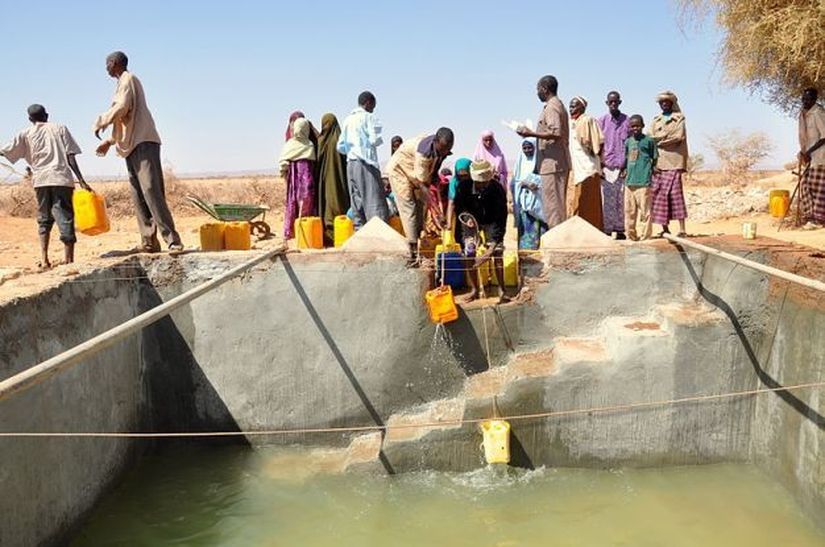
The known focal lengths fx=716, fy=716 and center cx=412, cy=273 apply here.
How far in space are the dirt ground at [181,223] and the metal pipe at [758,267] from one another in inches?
59.7

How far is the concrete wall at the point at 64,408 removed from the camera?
14.1ft

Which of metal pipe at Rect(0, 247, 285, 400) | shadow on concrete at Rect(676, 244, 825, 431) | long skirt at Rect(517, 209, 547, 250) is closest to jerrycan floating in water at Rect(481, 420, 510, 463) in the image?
shadow on concrete at Rect(676, 244, 825, 431)

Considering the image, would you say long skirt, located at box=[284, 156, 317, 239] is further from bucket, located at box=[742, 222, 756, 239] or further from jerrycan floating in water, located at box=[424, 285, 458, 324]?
bucket, located at box=[742, 222, 756, 239]

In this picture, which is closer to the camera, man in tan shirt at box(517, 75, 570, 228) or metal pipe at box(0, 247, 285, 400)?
metal pipe at box(0, 247, 285, 400)

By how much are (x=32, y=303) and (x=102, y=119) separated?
201 centimetres

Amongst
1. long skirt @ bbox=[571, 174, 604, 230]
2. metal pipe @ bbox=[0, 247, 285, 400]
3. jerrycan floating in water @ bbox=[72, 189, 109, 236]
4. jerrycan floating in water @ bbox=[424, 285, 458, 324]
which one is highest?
jerrycan floating in water @ bbox=[72, 189, 109, 236]

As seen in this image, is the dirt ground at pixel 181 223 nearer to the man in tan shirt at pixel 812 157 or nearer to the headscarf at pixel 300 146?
the man in tan shirt at pixel 812 157

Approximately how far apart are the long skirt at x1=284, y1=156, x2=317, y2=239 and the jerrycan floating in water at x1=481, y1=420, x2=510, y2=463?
3.44 meters

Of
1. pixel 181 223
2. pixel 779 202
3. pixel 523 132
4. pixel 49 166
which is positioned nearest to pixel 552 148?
pixel 523 132

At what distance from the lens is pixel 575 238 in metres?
6.30

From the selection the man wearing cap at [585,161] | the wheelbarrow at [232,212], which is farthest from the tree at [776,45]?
the wheelbarrow at [232,212]

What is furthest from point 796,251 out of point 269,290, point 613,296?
point 269,290

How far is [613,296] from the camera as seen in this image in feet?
20.7

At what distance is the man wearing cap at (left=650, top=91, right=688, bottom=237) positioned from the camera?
24.0 ft
